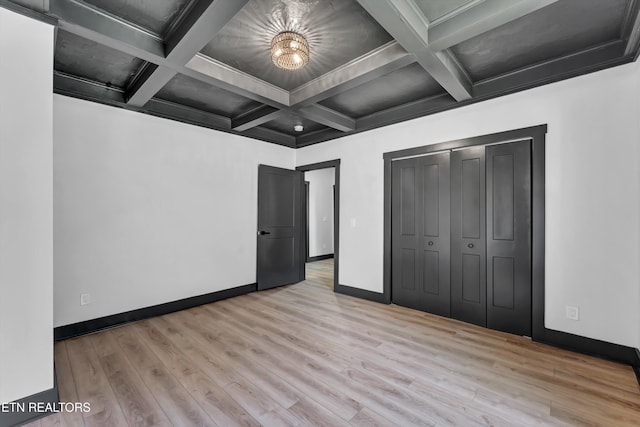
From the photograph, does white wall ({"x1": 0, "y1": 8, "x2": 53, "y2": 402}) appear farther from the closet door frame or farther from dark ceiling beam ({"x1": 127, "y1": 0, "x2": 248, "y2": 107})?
the closet door frame

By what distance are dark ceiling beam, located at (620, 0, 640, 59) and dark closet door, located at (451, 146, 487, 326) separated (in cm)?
130

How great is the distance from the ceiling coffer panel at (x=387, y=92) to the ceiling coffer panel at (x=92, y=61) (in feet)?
7.23

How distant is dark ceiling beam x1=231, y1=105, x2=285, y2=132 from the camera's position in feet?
12.1

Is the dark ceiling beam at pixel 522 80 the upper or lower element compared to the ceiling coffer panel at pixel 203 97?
lower

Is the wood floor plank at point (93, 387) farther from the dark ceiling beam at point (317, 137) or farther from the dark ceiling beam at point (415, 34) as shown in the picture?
the dark ceiling beam at point (317, 137)

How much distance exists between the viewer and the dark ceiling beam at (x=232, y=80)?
267 cm

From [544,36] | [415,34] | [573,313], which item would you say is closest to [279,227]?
[415,34]

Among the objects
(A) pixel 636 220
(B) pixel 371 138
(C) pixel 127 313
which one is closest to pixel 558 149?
(A) pixel 636 220

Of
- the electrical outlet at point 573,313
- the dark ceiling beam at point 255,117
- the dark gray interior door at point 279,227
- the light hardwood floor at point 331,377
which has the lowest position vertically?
the light hardwood floor at point 331,377

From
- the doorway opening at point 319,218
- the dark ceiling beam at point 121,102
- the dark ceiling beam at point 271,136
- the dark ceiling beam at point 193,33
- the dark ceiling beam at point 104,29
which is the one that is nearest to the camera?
the dark ceiling beam at point 193,33

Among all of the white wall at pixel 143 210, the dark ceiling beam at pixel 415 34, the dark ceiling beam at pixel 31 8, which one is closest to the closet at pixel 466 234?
the dark ceiling beam at pixel 415 34

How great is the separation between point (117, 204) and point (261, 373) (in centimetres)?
254

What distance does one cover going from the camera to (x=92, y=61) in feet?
8.91

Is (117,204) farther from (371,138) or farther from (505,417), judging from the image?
(505,417)
